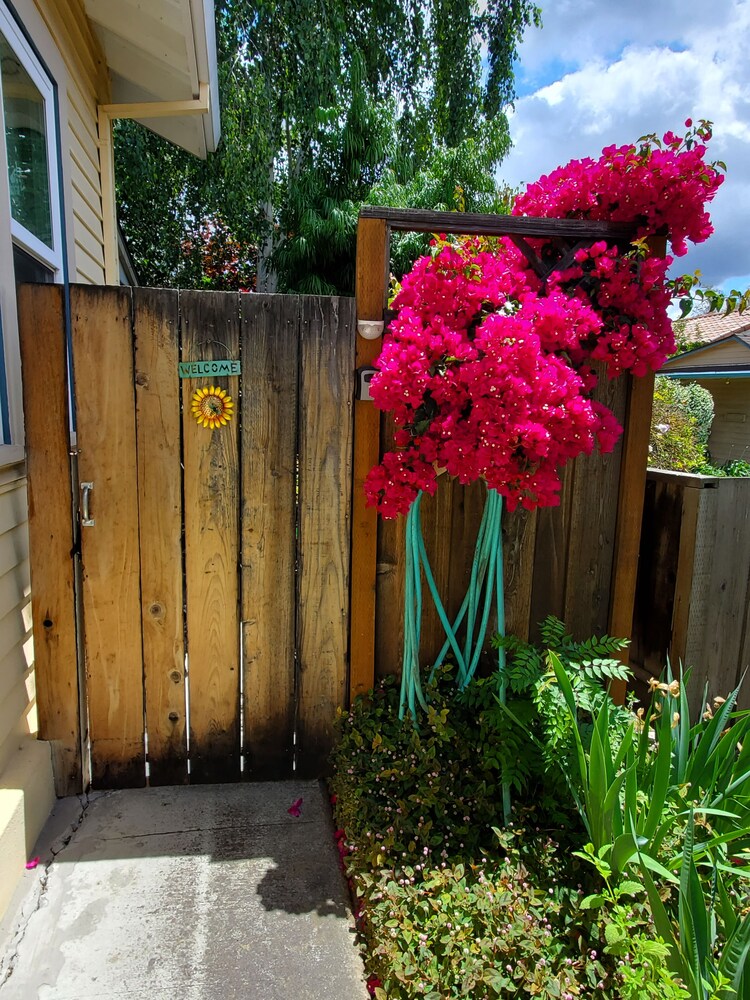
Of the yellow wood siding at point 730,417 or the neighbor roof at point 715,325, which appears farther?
the neighbor roof at point 715,325

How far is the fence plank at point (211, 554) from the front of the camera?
204 cm

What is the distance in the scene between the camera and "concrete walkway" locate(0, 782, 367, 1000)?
4.94ft

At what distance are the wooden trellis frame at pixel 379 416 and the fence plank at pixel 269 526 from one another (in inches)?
9.0

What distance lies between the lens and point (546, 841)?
180cm

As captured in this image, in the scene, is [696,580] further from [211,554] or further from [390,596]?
[211,554]

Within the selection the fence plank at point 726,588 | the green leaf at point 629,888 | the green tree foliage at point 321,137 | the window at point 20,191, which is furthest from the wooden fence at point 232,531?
the green tree foliage at point 321,137

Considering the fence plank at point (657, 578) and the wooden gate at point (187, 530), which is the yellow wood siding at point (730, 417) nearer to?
the fence plank at point (657, 578)

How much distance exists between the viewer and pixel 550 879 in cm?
169

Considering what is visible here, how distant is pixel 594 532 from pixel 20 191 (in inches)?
103

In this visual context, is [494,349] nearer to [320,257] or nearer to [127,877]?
[127,877]

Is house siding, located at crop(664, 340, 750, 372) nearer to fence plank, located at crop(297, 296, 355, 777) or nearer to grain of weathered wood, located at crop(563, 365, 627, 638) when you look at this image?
grain of weathered wood, located at crop(563, 365, 627, 638)

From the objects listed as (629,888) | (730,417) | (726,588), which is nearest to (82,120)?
(726,588)

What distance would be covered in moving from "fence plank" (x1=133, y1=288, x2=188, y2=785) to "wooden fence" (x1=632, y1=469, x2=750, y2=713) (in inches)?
74.2

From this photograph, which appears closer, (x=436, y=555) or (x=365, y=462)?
(x=365, y=462)
